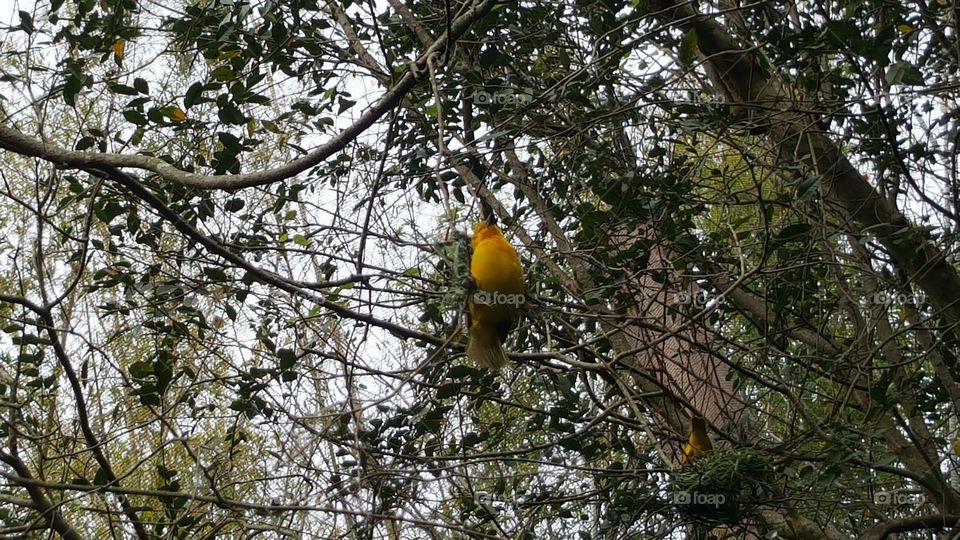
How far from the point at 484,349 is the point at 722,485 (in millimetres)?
999

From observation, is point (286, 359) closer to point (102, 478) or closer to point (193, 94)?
point (102, 478)

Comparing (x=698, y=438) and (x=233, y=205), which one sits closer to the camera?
(x=698, y=438)

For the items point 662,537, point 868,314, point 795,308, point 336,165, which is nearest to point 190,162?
point 336,165

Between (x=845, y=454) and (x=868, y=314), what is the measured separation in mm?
1330

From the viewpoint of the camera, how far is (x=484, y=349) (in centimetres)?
353

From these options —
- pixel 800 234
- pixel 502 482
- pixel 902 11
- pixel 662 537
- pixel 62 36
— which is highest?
pixel 62 36

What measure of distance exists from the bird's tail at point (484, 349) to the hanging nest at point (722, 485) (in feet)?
2.60

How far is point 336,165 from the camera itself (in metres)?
Answer: 4.72

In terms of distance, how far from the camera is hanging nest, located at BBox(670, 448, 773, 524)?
3.10m

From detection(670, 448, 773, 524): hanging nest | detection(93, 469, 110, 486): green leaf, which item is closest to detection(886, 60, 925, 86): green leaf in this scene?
detection(670, 448, 773, 524): hanging nest

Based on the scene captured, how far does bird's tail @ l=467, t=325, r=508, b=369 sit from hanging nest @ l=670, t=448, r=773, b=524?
792 mm

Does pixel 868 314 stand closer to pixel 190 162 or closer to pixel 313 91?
pixel 313 91

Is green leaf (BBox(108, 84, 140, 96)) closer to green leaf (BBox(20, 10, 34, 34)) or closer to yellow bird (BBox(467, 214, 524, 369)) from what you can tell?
green leaf (BBox(20, 10, 34, 34))

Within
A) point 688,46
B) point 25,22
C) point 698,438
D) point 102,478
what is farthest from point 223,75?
point 698,438
